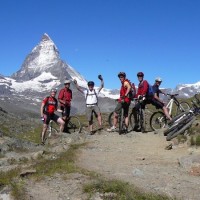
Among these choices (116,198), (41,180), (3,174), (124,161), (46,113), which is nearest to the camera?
(116,198)

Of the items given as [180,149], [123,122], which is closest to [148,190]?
[180,149]

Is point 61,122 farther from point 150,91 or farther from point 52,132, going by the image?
point 150,91

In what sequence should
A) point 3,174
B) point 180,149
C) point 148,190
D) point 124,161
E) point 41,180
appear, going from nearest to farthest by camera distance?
1. point 148,190
2. point 41,180
3. point 3,174
4. point 124,161
5. point 180,149

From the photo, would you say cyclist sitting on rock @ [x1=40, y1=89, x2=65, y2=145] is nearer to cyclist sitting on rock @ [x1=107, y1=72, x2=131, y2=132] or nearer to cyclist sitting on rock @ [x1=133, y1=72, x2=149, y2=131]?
cyclist sitting on rock @ [x1=107, y1=72, x2=131, y2=132]

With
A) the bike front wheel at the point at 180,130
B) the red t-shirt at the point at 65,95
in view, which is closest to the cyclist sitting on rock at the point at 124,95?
the red t-shirt at the point at 65,95

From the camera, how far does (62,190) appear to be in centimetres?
1332

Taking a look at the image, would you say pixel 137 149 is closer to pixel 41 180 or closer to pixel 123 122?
pixel 123 122

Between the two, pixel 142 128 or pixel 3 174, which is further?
pixel 142 128

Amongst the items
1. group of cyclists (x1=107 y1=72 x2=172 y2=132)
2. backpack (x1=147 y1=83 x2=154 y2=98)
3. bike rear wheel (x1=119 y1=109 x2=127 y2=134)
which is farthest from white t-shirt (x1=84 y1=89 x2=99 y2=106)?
backpack (x1=147 y1=83 x2=154 y2=98)

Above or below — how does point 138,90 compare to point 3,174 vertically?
above

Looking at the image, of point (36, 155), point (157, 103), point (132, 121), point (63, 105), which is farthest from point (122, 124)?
point (36, 155)

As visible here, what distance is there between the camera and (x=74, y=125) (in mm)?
28656

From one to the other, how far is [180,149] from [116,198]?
849cm

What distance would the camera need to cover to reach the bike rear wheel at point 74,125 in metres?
28.2
